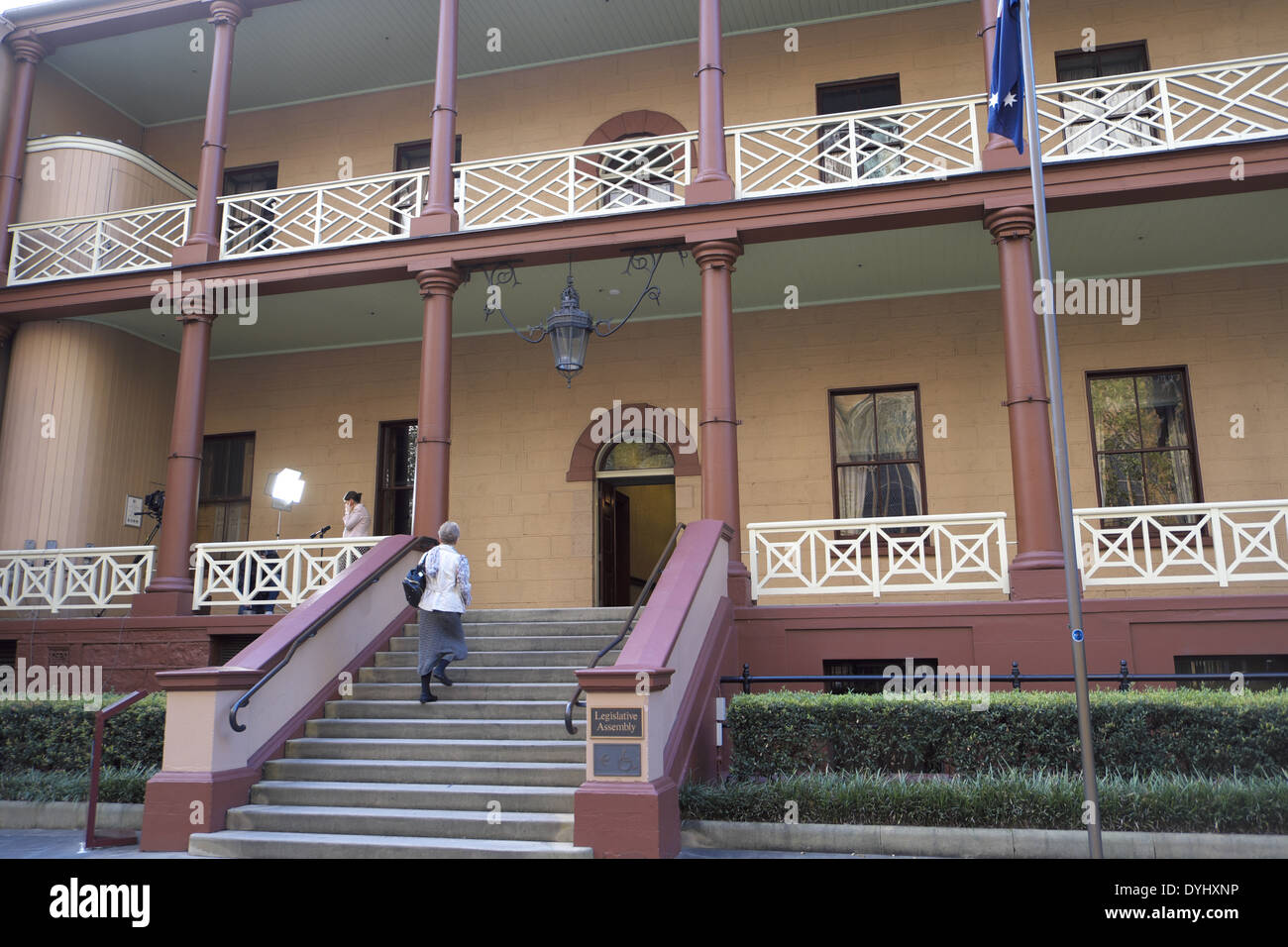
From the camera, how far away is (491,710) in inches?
336

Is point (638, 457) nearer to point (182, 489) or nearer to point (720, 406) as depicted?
point (720, 406)

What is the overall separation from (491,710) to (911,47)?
11192 millimetres

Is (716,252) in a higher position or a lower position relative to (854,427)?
higher

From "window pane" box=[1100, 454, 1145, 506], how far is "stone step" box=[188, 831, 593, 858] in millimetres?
9592

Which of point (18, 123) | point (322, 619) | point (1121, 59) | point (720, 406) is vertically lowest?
point (322, 619)

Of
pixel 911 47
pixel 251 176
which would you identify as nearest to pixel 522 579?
pixel 251 176

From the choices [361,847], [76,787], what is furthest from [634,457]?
[361,847]

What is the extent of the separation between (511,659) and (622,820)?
3.30 m

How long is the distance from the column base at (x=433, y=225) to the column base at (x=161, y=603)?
5346 millimetres

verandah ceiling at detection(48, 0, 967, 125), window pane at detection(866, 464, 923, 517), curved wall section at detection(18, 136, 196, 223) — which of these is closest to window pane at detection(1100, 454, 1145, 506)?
window pane at detection(866, 464, 923, 517)

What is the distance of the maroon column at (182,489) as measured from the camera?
39.8 feet

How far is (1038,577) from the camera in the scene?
973cm

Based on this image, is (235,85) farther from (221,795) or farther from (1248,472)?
(1248,472)

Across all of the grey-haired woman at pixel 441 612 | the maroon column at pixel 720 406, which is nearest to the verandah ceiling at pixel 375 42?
the maroon column at pixel 720 406
